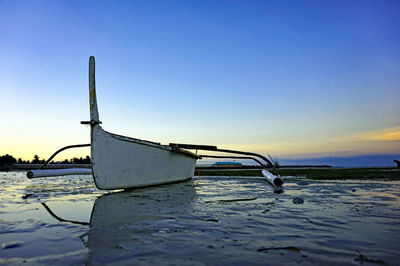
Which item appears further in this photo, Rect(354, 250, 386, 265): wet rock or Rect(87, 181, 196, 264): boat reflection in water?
Rect(87, 181, 196, 264): boat reflection in water

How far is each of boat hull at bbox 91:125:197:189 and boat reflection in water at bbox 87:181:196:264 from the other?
7.03 ft

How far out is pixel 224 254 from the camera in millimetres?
2412

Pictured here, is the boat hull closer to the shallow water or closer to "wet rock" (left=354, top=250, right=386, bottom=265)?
the shallow water

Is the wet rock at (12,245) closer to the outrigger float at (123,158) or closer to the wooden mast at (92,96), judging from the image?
the outrigger float at (123,158)

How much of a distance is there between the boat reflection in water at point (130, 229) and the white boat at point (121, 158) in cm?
215

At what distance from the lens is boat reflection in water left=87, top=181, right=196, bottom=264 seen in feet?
8.04

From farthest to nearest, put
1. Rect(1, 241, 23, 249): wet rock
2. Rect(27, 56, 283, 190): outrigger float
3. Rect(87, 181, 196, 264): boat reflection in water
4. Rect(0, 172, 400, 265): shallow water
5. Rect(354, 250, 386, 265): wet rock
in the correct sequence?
1. Rect(27, 56, 283, 190): outrigger float
2. Rect(1, 241, 23, 249): wet rock
3. Rect(87, 181, 196, 264): boat reflection in water
4. Rect(0, 172, 400, 265): shallow water
5. Rect(354, 250, 386, 265): wet rock

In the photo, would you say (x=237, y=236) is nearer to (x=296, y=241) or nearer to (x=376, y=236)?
(x=296, y=241)

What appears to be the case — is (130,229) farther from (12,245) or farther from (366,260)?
(366,260)

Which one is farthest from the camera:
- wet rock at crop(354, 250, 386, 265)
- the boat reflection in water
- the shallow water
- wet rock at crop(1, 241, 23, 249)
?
wet rock at crop(1, 241, 23, 249)

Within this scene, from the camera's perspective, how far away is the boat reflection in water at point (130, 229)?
245 cm

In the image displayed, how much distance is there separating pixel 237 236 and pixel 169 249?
0.94m

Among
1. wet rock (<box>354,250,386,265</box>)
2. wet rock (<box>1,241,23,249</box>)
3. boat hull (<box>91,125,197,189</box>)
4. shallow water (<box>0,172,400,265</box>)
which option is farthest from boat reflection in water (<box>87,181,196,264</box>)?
boat hull (<box>91,125,197,189</box>)

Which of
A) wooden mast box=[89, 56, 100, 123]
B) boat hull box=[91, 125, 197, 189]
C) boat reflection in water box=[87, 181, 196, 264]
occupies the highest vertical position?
wooden mast box=[89, 56, 100, 123]
